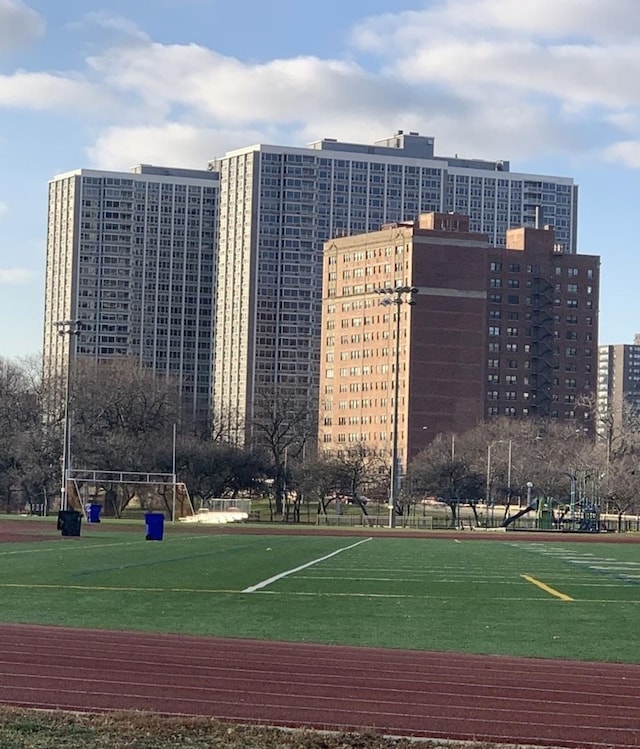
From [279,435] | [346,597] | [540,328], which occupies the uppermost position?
[540,328]

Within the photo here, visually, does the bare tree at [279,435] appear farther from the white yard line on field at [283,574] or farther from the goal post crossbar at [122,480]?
the white yard line on field at [283,574]

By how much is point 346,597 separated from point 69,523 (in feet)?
94.8

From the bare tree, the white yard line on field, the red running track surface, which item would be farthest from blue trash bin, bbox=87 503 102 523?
the red running track surface

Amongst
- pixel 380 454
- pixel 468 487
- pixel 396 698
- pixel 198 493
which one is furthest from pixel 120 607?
pixel 380 454

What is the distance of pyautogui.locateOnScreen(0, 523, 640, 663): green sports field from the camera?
58.3ft

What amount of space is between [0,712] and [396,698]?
3538 millimetres

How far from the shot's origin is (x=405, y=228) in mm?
174000

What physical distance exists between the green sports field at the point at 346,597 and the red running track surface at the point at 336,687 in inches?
63.1

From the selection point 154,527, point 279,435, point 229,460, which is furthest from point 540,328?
point 154,527

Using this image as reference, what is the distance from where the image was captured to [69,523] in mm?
50469

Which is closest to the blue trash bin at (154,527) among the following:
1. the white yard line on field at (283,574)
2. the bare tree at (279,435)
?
the white yard line on field at (283,574)

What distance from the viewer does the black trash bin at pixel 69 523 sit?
1973 inches

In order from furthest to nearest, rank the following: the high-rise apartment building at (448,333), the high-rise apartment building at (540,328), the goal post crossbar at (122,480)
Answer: the high-rise apartment building at (540,328), the high-rise apartment building at (448,333), the goal post crossbar at (122,480)

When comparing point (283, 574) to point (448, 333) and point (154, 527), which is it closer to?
point (154, 527)
